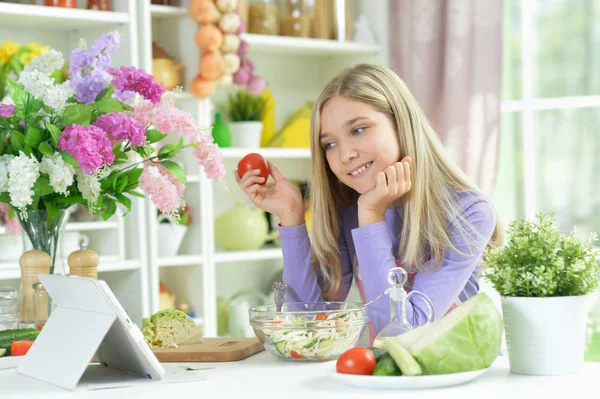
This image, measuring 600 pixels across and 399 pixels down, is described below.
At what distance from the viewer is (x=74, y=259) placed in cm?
197

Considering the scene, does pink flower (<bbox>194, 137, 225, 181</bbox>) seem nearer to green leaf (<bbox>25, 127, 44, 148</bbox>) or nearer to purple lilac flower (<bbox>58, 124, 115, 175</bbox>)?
purple lilac flower (<bbox>58, 124, 115, 175</bbox>)

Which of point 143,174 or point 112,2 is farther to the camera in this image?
point 112,2

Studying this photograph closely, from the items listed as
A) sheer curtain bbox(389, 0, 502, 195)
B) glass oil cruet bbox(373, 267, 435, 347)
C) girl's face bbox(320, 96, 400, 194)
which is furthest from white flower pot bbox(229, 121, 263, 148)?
glass oil cruet bbox(373, 267, 435, 347)

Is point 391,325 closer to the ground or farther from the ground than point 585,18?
closer to the ground

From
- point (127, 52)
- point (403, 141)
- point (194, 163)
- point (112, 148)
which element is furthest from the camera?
point (194, 163)

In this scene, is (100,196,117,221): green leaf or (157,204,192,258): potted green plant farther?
(157,204,192,258): potted green plant

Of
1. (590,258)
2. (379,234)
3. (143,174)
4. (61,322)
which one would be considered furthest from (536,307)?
(143,174)

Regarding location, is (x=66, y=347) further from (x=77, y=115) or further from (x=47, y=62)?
(x=47, y=62)

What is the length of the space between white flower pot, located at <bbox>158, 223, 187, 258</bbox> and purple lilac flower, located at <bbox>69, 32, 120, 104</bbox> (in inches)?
61.4

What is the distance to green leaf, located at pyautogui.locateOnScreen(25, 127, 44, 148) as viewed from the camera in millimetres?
1875

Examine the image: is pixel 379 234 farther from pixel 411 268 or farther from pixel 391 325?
pixel 391 325

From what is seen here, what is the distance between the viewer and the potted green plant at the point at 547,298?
1.37 meters

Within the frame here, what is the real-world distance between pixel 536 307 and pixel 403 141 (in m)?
0.85

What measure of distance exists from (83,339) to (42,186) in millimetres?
546
